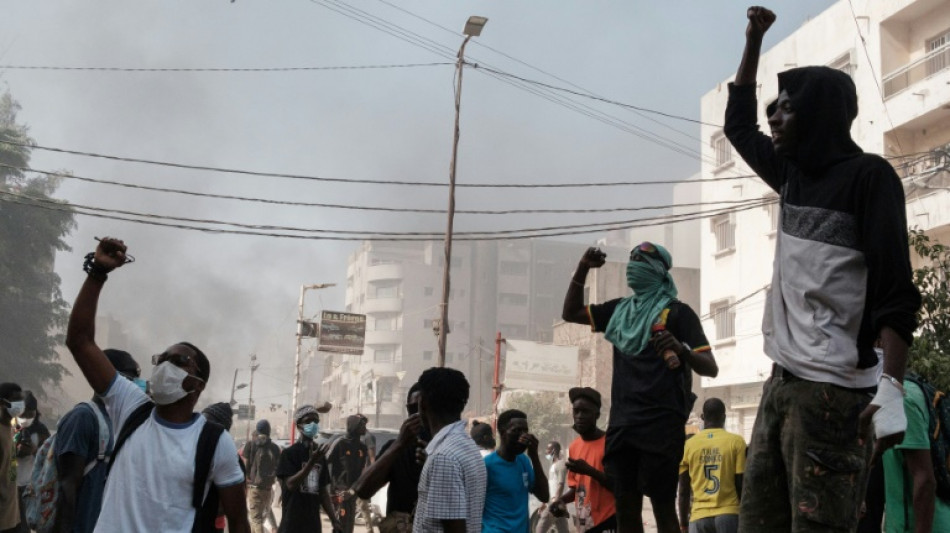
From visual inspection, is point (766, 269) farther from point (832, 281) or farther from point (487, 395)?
point (487, 395)

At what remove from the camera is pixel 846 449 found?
10.4ft

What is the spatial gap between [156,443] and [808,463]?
2327mm

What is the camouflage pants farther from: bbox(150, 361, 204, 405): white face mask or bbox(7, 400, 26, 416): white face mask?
bbox(7, 400, 26, 416): white face mask

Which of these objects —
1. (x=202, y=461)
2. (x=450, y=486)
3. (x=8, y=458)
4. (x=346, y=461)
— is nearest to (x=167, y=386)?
(x=202, y=461)

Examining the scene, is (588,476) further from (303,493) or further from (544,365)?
(544,365)

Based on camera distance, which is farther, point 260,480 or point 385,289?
point 385,289

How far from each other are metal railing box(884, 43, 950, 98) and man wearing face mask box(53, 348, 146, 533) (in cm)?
2526

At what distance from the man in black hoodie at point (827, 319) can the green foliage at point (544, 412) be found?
58448 millimetres

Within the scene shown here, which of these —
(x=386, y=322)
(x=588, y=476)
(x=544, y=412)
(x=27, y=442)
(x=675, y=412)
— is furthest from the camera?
(x=386, y=322)

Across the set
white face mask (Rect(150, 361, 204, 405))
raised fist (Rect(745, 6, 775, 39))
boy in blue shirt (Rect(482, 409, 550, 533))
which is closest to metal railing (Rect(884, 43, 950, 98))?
boy in blue shirt (Rect(482, 409, 550, 533))

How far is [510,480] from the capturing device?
20.6ft

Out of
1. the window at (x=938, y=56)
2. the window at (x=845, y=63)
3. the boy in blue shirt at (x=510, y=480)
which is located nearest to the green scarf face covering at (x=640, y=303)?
the boy in blue shirt at (x=510, y=480)

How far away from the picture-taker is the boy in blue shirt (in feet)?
19.8

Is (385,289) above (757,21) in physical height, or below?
above
